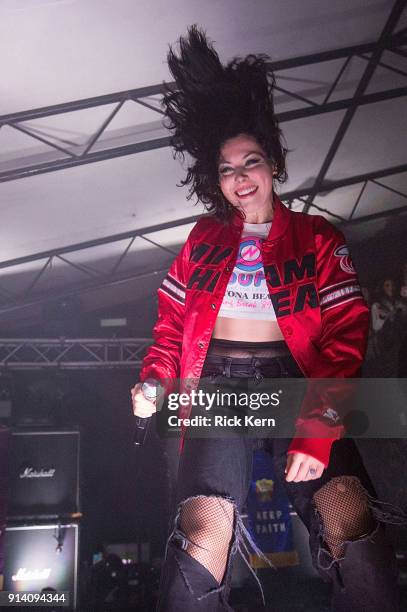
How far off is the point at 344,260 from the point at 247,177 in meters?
0.40

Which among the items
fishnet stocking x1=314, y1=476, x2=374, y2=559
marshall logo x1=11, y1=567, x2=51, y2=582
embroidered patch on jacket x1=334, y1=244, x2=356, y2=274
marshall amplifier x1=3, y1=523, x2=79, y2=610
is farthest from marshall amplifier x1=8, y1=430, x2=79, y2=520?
embroidered patch on jacket x1=334, y1=244, x2=356, y2=274

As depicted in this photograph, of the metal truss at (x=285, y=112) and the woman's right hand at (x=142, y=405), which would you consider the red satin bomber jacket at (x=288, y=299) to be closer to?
the woman's right hand at (x=142, y=405)

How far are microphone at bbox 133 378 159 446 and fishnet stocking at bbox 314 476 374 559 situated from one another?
19.4 inches

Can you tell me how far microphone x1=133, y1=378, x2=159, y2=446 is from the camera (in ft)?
4.48

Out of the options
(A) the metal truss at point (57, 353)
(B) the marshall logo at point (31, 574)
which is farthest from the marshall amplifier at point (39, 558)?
(A) the metal truss at point (57, 353)

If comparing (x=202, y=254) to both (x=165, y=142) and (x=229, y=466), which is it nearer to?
(x=229, y=466)

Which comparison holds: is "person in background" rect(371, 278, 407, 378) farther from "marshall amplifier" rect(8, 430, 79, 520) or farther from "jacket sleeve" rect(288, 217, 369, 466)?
"jacket sleeve" rect(288, 217, 369, 466)

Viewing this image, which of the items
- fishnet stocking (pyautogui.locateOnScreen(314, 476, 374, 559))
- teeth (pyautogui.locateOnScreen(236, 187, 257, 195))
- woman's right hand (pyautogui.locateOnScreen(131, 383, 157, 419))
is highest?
teeth (pyautogui.locateOnScreen(236, 187, 257, 195))

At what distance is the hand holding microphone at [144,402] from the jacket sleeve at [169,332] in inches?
1.9

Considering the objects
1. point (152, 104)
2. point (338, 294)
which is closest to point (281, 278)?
point (338, 294)

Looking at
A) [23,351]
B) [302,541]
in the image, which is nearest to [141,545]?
[302,541]

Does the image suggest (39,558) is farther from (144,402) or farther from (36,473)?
(144,402)

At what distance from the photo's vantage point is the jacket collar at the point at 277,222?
155cm

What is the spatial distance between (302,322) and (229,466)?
1.43ft
